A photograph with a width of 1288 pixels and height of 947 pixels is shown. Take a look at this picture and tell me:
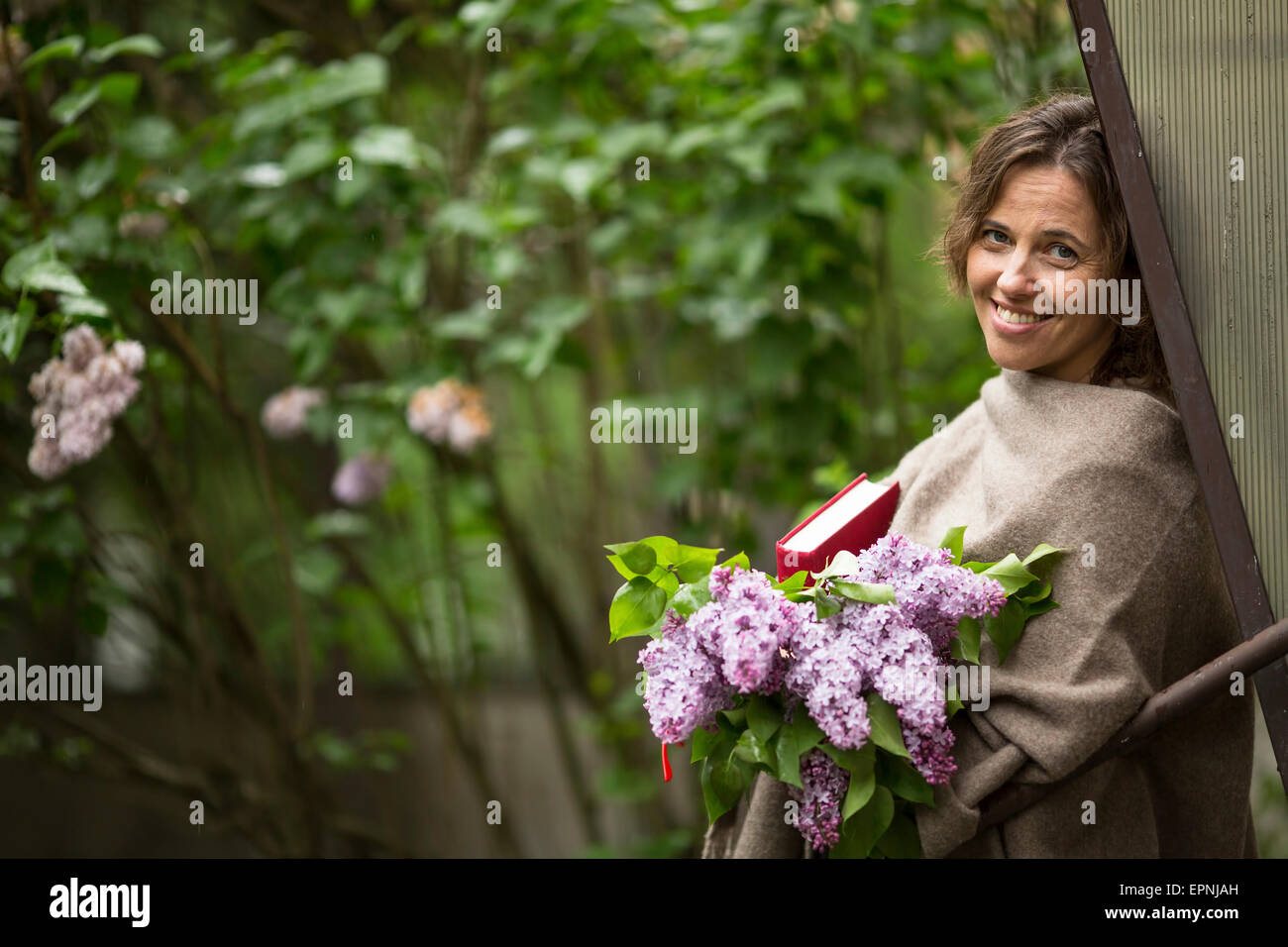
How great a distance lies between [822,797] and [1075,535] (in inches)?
16.8

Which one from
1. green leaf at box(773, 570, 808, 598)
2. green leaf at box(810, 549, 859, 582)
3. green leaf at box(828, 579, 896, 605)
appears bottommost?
green leaf at box(828, 579, 896, 605)

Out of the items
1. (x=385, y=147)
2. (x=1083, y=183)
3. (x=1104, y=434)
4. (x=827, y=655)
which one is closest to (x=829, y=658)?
(x=827, y=655)

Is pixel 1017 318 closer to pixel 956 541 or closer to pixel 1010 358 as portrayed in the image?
pixel 1010 358

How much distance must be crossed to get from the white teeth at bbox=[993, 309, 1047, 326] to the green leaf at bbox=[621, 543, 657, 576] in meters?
0.55

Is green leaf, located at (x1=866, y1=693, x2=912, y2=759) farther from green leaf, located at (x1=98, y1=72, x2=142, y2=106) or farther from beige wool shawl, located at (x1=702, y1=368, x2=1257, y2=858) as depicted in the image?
green leaf, located at (x1=98, y1=72, x2=142, y2=106)

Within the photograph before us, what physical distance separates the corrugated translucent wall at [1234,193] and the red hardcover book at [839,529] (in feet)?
1.40

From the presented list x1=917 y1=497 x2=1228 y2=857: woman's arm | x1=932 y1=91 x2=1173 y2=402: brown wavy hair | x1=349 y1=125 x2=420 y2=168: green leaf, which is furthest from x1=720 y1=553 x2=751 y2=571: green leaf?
x1=349 y1=125 x2=420 y2=168: green leaf

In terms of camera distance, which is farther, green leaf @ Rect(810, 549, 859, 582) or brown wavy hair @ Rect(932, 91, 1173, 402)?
brown wavy hair @ Rect(932, 91, 1173, 402)

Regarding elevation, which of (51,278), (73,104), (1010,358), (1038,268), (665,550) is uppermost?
(73,104)

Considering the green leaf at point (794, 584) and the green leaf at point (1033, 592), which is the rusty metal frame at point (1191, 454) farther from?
the green leaf at point (794, 584)

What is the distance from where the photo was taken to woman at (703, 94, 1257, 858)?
118 cm

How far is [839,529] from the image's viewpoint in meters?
1.31

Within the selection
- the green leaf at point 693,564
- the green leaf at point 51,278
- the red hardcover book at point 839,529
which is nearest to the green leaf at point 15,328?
the green leaf at point 51,278

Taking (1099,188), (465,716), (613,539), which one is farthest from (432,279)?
(1099,188)
